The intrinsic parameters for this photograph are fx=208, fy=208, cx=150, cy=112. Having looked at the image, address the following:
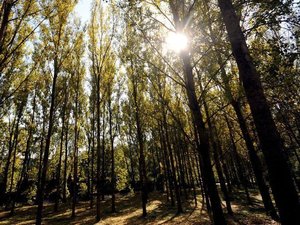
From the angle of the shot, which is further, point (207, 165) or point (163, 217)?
point (163, 217)

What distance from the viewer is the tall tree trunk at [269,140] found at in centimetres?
247

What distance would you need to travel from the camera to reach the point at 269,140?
8.90 ft

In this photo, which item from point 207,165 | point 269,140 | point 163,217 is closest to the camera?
point 269,140

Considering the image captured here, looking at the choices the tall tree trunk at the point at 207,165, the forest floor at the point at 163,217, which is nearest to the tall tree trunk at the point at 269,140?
the tall tree trunk at the point at 207,165

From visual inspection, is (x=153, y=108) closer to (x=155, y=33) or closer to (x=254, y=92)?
(x=155, y=33)

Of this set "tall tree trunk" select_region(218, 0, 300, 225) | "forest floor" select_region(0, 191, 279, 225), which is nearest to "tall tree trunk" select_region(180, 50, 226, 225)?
"tall tree trunk" select_region(218, 0, 300, 225)

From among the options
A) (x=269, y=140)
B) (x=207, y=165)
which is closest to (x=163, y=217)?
(x=207, y=165)

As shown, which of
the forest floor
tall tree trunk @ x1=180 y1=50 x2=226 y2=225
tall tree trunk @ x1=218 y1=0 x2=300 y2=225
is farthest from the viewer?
the forest floor

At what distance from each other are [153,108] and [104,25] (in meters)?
6.55

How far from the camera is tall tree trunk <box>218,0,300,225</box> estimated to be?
247 centimetres

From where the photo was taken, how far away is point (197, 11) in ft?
21.7

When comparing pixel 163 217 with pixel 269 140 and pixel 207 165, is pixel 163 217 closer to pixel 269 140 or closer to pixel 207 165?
pixel 207 165

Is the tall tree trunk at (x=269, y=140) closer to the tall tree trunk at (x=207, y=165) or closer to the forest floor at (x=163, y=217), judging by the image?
the tall tree trunk at (x=207, y=165)

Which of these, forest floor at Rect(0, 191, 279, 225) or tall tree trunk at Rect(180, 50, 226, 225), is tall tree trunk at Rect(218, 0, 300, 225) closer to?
tall tree trunk at Rect(180, 50, 226, 225)
